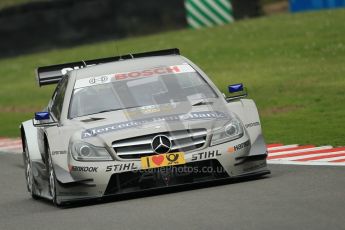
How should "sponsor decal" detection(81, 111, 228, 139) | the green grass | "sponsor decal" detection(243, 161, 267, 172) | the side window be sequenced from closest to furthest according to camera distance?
"sponsor decal" detection(81, 111, 228, 139)
"sponsor decal" detection(243, 161, 267, 172)
the side window
the green grass

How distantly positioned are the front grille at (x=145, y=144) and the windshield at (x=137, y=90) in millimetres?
886

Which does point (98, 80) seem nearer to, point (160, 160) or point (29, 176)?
point (29, 176)

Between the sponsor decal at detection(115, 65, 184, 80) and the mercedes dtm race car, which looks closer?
the mercedes dtm race car

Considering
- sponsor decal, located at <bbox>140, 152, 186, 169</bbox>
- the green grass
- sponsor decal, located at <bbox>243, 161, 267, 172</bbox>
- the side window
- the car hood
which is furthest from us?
the green grass

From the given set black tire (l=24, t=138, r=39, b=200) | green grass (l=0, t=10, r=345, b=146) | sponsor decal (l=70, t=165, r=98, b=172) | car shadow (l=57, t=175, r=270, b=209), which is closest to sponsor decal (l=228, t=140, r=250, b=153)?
car shadow (l=57, t=175, r=270, b=209)

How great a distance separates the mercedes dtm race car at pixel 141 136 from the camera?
1070 cm

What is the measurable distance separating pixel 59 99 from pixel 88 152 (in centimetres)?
164

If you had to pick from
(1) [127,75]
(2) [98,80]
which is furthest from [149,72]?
(2) [98,80]

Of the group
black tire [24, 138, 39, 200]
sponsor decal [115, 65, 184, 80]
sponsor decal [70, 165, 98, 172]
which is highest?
sponsor decal [115, 65, 184, 80]

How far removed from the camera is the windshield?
1167 cm

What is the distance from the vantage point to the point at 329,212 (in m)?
8.57

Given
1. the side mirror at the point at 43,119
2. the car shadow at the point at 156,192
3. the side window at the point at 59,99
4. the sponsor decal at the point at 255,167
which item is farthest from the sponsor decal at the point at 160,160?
the side window at the point at 59,99

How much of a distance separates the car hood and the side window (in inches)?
22.9

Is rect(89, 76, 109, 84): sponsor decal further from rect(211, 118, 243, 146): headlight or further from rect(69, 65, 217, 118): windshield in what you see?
rect(211, 118, 243, 146): headlight
